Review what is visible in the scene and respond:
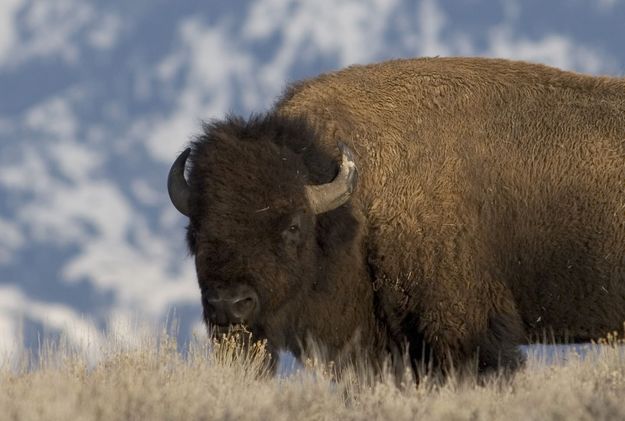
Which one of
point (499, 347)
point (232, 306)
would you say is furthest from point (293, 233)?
point (499, 347)

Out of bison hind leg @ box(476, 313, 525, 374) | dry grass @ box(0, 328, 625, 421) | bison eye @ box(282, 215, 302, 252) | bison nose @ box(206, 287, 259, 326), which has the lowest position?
dry grass @ box(0, 328, 625, 421)

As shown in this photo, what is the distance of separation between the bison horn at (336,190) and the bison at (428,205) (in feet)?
0.04

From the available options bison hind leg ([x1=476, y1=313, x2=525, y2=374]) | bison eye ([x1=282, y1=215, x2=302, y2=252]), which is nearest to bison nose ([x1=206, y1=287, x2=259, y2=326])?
bison eye ([x1=282, y1=215, x2=302, y2=252])

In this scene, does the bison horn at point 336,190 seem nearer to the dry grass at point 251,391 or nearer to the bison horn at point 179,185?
the bison horn at point 179,185

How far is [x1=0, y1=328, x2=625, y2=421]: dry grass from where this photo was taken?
689 cm

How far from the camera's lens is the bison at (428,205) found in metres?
8.64

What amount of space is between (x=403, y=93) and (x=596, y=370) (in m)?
2.98

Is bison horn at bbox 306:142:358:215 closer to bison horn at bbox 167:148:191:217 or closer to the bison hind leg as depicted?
bison horn at bbox 167:148:191:217

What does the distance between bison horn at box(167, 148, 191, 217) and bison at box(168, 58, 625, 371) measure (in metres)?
0.01

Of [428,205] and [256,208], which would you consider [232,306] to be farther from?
[428,205]

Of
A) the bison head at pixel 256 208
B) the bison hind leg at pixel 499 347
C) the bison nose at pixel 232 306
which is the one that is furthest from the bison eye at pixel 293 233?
the bison hind leg at pixel 499 347

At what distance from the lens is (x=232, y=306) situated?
26.0ft

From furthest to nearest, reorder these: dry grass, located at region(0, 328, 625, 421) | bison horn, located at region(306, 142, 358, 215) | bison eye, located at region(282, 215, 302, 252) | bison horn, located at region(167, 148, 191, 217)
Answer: bison horn, located at region(167, 148, 191, 217), bison horn, located at region(306, 142, 358, 215), bison eye, located at region(282, 215, 302, 252), dry grass, located at region(0, 328, 625, 421)

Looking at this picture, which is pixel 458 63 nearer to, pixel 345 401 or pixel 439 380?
pixel 439 380
